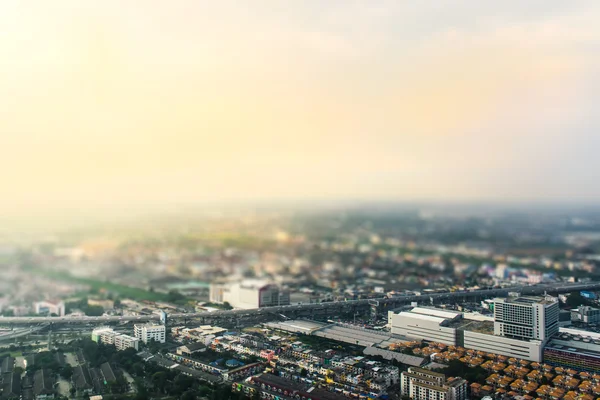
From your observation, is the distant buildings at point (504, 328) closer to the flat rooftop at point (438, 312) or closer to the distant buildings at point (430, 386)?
the flat rooftop at point (438, 312)

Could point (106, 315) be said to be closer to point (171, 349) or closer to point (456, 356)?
point (171, 349)

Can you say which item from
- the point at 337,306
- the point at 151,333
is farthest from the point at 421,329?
the point at 151,333

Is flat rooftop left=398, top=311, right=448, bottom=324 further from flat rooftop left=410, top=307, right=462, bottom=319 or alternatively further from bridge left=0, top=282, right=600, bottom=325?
bridge left=0, top=282, right=600, bottom=325

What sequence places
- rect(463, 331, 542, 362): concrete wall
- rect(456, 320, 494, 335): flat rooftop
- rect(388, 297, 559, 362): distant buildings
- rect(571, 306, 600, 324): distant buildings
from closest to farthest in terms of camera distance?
rect(463, 331, 542, 362): concrete wall, rect(388, 297, 559, 362): distant buildings, rect(456, 320, 494, 335): flat rooftop, rect(571, 306, 600, 324): distant buildings


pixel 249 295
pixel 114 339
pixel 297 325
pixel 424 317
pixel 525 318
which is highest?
pixel 525 318

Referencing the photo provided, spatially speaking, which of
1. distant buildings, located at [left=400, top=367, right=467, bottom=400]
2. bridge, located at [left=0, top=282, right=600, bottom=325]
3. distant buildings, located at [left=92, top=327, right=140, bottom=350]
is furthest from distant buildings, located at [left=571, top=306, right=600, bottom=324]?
distant buildings, located at [left=92, top=327, right=140, bottom=350]

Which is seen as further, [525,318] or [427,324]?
[427,324]

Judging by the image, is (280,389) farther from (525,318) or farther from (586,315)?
(586,315)

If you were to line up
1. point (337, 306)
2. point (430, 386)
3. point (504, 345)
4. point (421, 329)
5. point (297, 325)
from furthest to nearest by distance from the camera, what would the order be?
point (337, 306)
point (297, 325)
point (421, 329)
point (504, 345)
point (430, 386)
